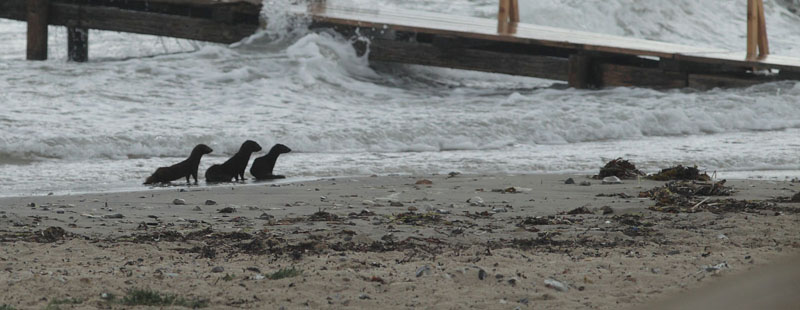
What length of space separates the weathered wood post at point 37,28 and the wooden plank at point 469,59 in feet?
16.8

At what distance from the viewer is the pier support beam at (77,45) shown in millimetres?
15109

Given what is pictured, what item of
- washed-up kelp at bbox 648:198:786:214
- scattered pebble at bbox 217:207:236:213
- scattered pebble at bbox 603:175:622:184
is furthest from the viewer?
scattered pebble at bbox 603:175:622:184

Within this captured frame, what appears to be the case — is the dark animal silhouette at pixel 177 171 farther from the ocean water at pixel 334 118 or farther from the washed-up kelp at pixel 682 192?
the washed-up kelp at pixel 682 192

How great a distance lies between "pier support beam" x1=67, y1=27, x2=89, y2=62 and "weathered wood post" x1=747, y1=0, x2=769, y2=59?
395 inches

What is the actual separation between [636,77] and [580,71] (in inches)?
28.7

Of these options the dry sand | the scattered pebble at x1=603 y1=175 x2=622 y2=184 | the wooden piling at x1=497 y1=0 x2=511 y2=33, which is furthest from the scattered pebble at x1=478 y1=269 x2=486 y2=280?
the wooden piling at x1=497 y1=0 x2=511 y2=33

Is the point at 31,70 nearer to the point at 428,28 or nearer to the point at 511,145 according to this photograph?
the point at 428,28

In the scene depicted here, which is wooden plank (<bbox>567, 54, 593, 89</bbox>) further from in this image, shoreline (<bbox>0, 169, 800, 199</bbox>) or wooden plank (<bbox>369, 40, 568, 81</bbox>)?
shoreline (<bbox>0, 169, 800, 199</bbox>)

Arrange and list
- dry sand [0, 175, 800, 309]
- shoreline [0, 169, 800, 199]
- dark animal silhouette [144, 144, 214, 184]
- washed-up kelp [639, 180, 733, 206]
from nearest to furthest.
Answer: dry sand [0, 175, 800, 309], washed-up kelp [639, 180, 733, 206], shoreline [0, 169, 800, 199], dark animal silhouette [144, 144, 214, 184]

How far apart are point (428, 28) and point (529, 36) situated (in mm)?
1415

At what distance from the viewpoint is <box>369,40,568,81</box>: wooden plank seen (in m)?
12.9

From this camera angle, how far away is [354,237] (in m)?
4.14

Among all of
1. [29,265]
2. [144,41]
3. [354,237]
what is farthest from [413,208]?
[144,41]

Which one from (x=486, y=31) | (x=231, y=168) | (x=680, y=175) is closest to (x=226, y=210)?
(x=231, y=168)
